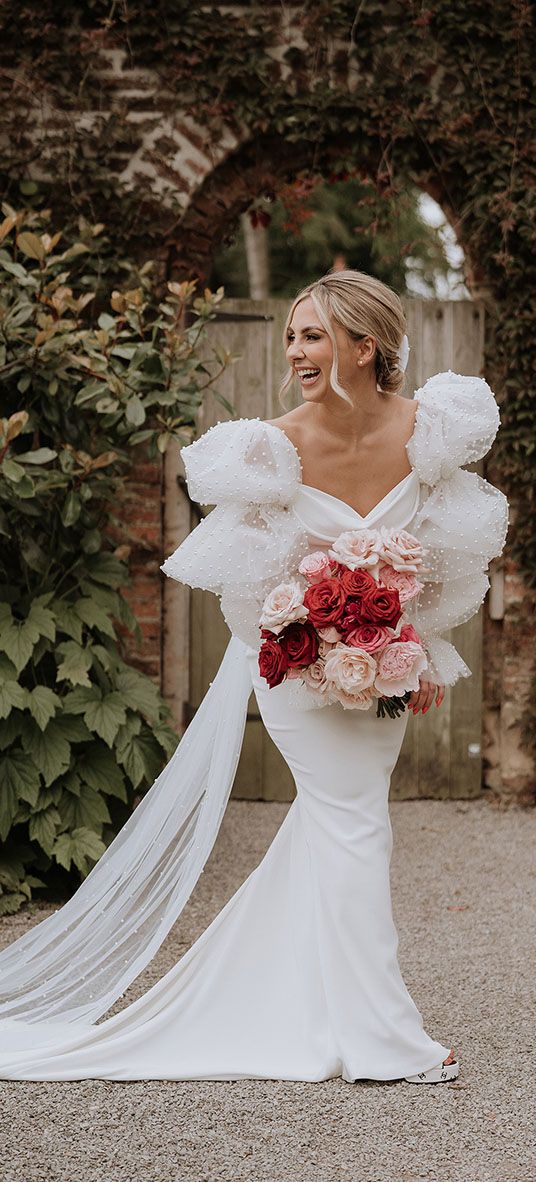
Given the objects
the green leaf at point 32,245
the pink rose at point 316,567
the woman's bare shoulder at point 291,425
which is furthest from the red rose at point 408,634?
the green leaf at point 32,245

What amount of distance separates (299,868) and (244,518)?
89 centimetres

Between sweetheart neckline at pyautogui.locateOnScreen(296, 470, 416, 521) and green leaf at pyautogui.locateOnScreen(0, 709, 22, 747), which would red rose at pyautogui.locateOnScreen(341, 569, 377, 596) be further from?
green leaf at pyautogui.locateOnScreen(0, 709, 22, 747)

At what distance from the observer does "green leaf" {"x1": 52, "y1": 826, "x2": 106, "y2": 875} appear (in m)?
4.38

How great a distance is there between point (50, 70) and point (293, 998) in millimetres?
4220

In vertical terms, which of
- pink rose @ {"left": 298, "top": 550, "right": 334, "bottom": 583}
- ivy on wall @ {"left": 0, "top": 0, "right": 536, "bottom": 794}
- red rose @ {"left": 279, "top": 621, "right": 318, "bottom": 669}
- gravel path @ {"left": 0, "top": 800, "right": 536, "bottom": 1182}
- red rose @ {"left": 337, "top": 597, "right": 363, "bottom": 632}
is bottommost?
gravel path @ {"left": 0, "top": 800, "right": 536, "bottom": 1182}

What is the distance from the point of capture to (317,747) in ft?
10.1

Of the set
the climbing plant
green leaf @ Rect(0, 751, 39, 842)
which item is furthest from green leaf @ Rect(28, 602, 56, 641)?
green leaf @ Rect(0, 751, 39, 842)

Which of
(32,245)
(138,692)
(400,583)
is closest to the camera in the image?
(400,583)

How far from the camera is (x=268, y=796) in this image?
6.14m

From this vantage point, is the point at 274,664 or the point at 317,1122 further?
the point at 274,664

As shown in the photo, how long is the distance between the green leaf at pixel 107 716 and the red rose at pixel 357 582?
1.73m

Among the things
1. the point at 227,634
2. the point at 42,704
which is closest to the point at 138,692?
the point at 42,704

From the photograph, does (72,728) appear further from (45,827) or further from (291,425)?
(291,425)

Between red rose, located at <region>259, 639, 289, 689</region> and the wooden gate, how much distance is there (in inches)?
117
